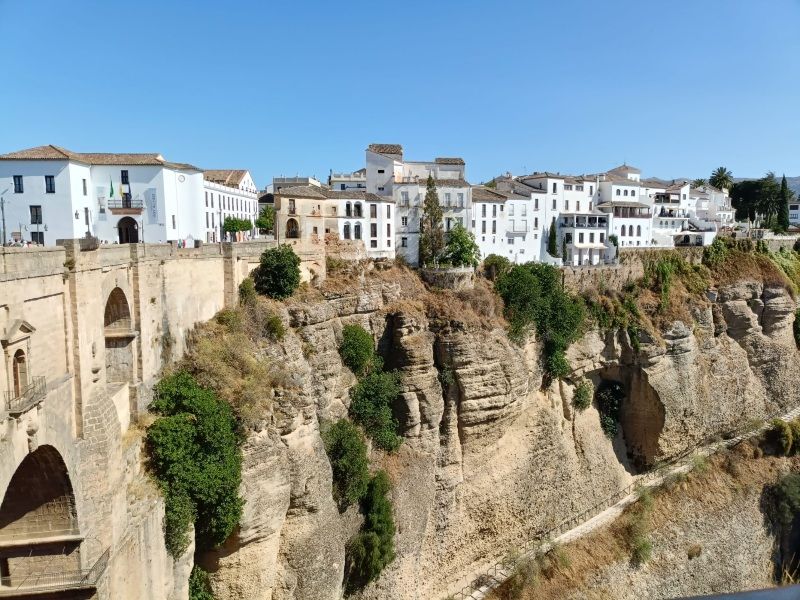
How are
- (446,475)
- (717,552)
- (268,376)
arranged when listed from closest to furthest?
1. (268,376)
2. (446,475)
3. (717,552)

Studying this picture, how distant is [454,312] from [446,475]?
6.23 meters

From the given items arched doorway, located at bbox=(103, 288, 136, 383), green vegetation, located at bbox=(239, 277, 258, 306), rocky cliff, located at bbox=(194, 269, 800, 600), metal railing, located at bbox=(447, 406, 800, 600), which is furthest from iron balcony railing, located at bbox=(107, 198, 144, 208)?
metal railing, located at bbox=(447, 406, 800, 600)

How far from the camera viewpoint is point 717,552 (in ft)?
90.4

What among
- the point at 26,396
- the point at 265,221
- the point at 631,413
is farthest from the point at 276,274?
the point at 631,413

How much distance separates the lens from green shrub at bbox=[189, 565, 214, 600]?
14.8 m

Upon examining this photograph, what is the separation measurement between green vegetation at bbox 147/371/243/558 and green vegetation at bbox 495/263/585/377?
1407cm

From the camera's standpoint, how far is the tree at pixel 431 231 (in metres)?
28.6

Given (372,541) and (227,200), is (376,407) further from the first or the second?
(227,200)

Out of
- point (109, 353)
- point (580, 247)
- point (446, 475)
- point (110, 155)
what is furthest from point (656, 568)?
point (110, 155)

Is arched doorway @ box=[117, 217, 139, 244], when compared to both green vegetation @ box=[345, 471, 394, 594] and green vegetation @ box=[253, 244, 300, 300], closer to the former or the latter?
green vegetation @ box=[253, 244, 300, 300]

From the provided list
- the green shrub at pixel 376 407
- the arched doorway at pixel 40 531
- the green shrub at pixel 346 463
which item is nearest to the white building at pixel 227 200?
the green shrub at pixel 376 407

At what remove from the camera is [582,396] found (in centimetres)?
2786

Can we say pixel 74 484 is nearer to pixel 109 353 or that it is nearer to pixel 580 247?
pixel 109 353

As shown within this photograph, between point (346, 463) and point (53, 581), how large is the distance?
30.3 ft
